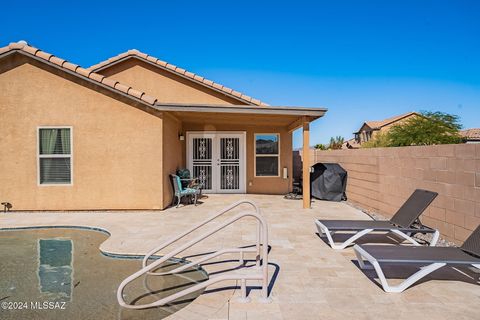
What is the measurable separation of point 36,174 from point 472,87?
131 ft

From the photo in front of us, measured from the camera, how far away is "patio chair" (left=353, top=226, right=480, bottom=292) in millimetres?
4211

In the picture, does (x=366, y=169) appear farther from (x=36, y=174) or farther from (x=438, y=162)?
(x=36, y=174)

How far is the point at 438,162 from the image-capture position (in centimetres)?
716

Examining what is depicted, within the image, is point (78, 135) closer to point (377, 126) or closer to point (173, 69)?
point (173, 69)

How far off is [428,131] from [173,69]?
106ft

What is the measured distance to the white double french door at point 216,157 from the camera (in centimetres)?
1413

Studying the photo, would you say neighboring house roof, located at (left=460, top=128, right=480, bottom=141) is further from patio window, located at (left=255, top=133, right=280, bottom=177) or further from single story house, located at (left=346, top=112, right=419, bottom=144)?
patio window, located at (left=255, top=133, right=280, bottom=177)

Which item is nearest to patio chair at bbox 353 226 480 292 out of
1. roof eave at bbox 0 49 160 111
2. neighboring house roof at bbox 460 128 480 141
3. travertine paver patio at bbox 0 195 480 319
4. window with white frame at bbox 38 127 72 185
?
travertine paver patio at bbox 0 195 480 319

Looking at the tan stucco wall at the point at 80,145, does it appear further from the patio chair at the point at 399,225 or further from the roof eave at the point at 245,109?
the patio chair at the point at 399,225

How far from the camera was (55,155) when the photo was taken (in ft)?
33.1

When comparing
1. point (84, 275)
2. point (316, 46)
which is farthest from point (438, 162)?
point (316, 46)

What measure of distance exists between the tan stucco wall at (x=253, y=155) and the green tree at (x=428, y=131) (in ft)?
83.4

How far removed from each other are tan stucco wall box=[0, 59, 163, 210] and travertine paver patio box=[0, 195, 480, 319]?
145cm

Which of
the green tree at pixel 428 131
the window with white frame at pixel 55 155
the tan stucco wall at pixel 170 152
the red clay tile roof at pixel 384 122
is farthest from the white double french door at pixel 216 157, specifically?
the red clay tile roof at pixel 384 122
